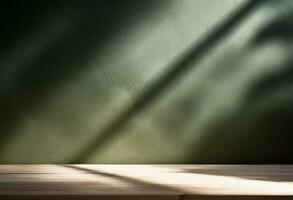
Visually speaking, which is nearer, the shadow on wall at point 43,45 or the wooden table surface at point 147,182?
the wooden table surface at point 147,182

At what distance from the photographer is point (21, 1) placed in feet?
7.66

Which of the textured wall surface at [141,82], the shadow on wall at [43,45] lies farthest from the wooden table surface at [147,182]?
the shadow on wall at [43,45]

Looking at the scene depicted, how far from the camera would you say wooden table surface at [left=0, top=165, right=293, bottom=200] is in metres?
1.44

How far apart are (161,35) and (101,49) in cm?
31

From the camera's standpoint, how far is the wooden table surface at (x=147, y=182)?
144 cm

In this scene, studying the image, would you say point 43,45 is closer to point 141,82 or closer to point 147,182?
point 141,82

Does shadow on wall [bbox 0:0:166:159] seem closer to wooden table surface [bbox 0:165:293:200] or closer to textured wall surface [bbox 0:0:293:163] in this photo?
textured wall surface [bbox 0:0:293:163]

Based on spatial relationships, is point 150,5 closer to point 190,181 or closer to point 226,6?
point 226,6

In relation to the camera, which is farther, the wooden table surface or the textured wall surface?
the textured wall surface

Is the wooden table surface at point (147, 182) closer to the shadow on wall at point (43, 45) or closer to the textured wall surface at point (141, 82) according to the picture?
the textured wall surface at point (141, 82)

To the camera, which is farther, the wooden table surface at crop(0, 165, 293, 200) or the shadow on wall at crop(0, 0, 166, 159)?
the shadow on wall at crop(0, 0, 166, 159)

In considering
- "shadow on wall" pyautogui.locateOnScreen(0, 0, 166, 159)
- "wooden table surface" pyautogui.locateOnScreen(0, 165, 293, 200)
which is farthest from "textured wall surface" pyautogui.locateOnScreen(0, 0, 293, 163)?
"wooden table surface" pyautogui.locateOnScreen(0, 165, 293, 200)

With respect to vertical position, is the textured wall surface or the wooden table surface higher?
the textured wall surface

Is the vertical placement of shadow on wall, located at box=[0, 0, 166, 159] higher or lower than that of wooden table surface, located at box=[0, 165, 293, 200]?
higher
